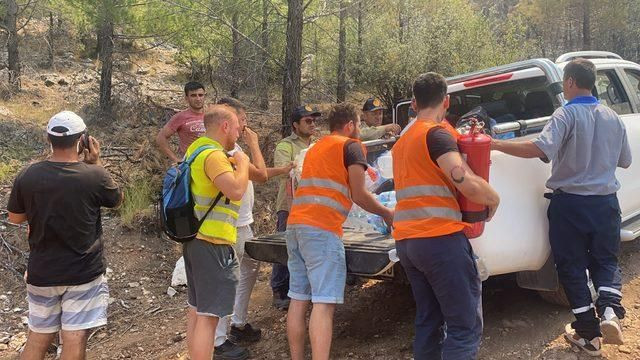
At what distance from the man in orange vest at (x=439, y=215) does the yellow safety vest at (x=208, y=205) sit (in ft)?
3.47

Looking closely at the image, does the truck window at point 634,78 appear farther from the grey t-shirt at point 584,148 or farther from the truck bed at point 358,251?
the truck bed at point 358,251

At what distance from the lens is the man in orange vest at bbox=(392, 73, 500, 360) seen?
8.58 ft

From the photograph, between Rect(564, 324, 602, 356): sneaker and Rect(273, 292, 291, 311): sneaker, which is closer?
Rect(564, 324, 602, 356): sneaker

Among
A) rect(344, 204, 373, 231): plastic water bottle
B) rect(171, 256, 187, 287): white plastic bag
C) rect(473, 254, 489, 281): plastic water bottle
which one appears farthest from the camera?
rect(171, 256, 187, 287): white plastic bag

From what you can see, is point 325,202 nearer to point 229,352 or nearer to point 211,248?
point 211,248

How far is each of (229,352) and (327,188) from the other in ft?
4.78

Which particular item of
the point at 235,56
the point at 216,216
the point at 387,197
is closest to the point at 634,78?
the point at 387,197

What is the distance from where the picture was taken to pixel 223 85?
9805mm

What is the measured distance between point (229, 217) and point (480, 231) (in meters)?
1.45

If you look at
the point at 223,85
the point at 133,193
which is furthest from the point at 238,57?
the point at 133,193

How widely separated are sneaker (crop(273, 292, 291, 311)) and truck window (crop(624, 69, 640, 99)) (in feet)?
11.5

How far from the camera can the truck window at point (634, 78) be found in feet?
16.0

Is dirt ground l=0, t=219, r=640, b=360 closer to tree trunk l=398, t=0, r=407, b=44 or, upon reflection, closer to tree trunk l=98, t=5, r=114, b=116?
tree trunk l=98, t=5, r=114, b=116

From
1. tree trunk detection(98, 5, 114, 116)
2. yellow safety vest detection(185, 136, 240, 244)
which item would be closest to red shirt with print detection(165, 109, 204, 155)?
yellow safety vest detection(185, 136, 240, 244)
